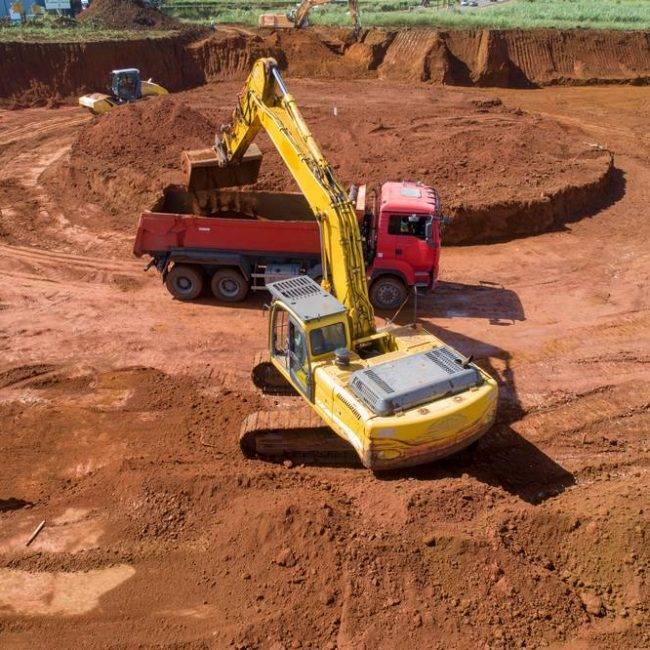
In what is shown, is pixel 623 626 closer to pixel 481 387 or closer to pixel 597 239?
pixel 481 387

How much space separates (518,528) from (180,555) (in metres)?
4.15

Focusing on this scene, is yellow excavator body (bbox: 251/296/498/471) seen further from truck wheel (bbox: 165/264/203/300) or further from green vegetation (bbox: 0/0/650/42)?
green vegetation (bbox: 0/0/650/42)

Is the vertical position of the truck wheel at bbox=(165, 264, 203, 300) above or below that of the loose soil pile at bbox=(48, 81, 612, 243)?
below

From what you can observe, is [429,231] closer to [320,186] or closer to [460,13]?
[320,186]

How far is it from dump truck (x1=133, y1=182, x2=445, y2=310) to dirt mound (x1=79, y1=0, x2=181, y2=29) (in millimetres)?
30829

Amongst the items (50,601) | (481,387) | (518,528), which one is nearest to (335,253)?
(481,387)

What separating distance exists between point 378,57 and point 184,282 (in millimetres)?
24630

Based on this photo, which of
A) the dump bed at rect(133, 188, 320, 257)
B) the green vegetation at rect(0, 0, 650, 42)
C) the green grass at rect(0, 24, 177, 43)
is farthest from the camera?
the green vegetation at rect(0, 0, 650, 42)

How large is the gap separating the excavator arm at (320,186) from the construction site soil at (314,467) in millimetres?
2375

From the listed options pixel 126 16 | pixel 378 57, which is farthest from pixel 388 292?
pixel 126 16

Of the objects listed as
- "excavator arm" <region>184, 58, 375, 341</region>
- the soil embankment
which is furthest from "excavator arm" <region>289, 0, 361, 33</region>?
"excavator arm" <region>184, 58, 375, 341</region>

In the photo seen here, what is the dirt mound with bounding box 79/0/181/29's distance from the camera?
40.8 m

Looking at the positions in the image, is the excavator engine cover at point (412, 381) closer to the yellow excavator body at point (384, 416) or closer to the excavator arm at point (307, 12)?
the yellow excavator body at point (384, 416)

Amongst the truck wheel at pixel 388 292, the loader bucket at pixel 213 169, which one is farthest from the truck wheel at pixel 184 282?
the truck wheel at pixel 388 292
